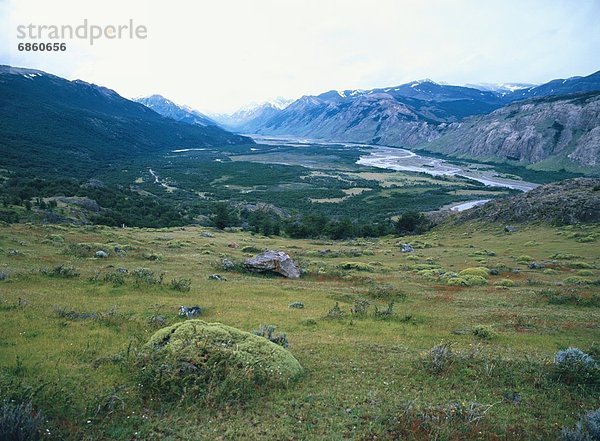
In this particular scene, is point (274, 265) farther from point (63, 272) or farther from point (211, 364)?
point (211, 364)

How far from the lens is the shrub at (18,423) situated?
28.4 ft

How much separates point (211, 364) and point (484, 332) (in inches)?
501

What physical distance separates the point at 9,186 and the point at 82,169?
9460 cm

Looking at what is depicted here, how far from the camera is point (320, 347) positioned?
15.3 metres

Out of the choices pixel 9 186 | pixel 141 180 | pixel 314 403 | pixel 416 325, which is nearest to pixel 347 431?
pixel 314 403

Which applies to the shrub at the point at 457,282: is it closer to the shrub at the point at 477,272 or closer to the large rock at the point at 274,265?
the shrub at the point at 477,272

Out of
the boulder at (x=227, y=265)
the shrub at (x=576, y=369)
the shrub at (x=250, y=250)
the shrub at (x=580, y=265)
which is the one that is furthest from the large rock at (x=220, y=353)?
the shrub at (x=580, y=265)

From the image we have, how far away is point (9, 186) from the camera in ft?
317

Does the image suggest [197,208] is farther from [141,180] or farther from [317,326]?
[317,326]

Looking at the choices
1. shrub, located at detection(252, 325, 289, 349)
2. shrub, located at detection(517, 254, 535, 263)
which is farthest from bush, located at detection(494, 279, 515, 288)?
shrub, located at detection(252, 325, 289, 349)

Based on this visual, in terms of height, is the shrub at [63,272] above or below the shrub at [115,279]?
above

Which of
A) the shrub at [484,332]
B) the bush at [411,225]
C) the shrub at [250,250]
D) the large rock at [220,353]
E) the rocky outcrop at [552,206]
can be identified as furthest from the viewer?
the bush at [411,225]

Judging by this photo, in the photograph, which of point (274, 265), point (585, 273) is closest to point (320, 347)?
point (274, 265)

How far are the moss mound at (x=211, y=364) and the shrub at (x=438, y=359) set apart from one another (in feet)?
14.9
